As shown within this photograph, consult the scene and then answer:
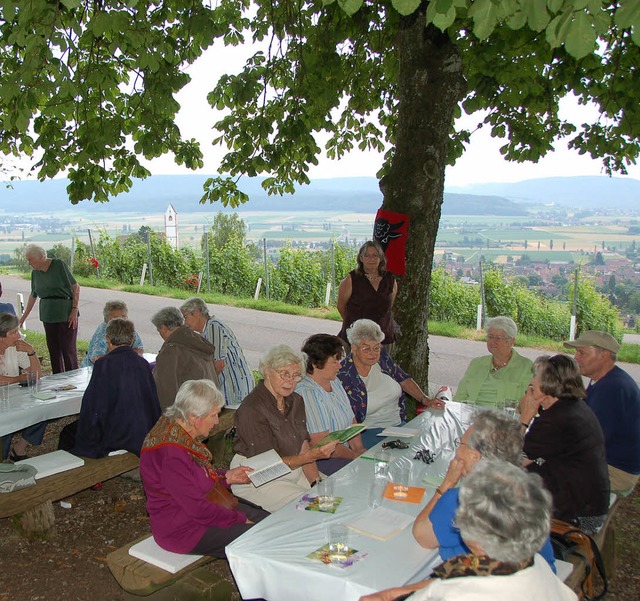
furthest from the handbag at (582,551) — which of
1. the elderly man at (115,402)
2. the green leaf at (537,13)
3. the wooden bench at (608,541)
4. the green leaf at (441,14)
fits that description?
the elderly man at (115,402)

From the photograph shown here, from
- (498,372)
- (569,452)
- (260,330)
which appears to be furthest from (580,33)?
(260,330)

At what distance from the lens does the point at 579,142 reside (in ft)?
32.2

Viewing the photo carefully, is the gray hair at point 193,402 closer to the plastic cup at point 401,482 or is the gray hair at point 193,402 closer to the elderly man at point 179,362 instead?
the plastic cup at point 401,482

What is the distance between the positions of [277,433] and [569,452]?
1722 millimetres

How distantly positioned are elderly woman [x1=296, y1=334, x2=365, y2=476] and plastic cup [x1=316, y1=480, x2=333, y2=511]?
109 centimetres

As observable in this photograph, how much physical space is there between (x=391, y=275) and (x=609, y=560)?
10.6ft

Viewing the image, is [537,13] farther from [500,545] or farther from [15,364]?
[15,364]

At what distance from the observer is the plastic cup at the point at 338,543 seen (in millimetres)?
2802

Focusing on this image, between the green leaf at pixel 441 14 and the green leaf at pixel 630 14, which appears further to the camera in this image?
the green leaf at pixel 441 14

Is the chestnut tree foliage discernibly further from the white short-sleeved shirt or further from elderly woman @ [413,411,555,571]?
elderly woman @ [413,411,555,571]

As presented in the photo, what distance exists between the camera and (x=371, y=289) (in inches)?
257

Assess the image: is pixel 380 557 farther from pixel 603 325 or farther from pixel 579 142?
pixel 603 325

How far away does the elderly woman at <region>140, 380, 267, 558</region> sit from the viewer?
348cm

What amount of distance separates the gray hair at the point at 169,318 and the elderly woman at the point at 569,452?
3.23 m
